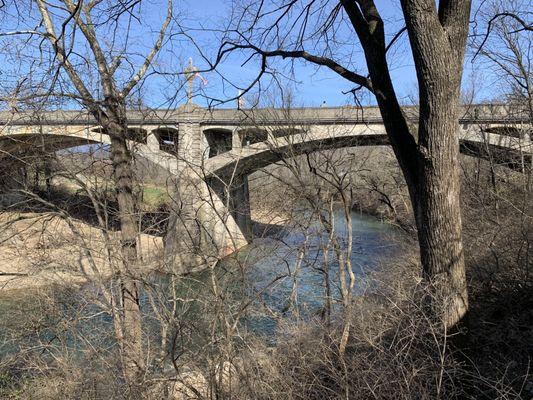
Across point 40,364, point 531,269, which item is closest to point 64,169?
point 40,364

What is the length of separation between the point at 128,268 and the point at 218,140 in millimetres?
18964

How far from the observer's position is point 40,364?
572cm

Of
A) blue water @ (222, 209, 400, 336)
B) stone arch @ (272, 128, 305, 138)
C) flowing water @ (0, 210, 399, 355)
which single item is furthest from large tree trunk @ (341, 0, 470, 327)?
stone arch @ (272, 128, 305, 138)

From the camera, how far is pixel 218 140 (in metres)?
23.9

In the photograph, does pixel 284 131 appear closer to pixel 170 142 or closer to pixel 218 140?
pixel 170 142

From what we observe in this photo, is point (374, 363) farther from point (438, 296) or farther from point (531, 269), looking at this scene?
point (531, 269)

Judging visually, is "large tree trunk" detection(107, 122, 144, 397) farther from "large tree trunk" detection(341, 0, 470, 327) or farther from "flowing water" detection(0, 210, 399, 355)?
"large tree trunk" detection(341, 0, 470, 327)

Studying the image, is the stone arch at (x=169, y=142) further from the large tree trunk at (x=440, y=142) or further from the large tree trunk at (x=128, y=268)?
the large tree trunk at (x=440, y=142)

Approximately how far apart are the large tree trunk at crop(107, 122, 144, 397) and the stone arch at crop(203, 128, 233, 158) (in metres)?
15.3

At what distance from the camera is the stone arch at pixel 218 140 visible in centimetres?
2212

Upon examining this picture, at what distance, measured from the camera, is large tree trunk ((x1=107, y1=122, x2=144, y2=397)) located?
4.78 meters

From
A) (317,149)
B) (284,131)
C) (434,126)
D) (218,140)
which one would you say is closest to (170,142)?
(317,149)

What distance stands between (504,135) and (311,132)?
6411 millimetres

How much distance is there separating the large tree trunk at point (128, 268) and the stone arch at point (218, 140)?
1527cm
